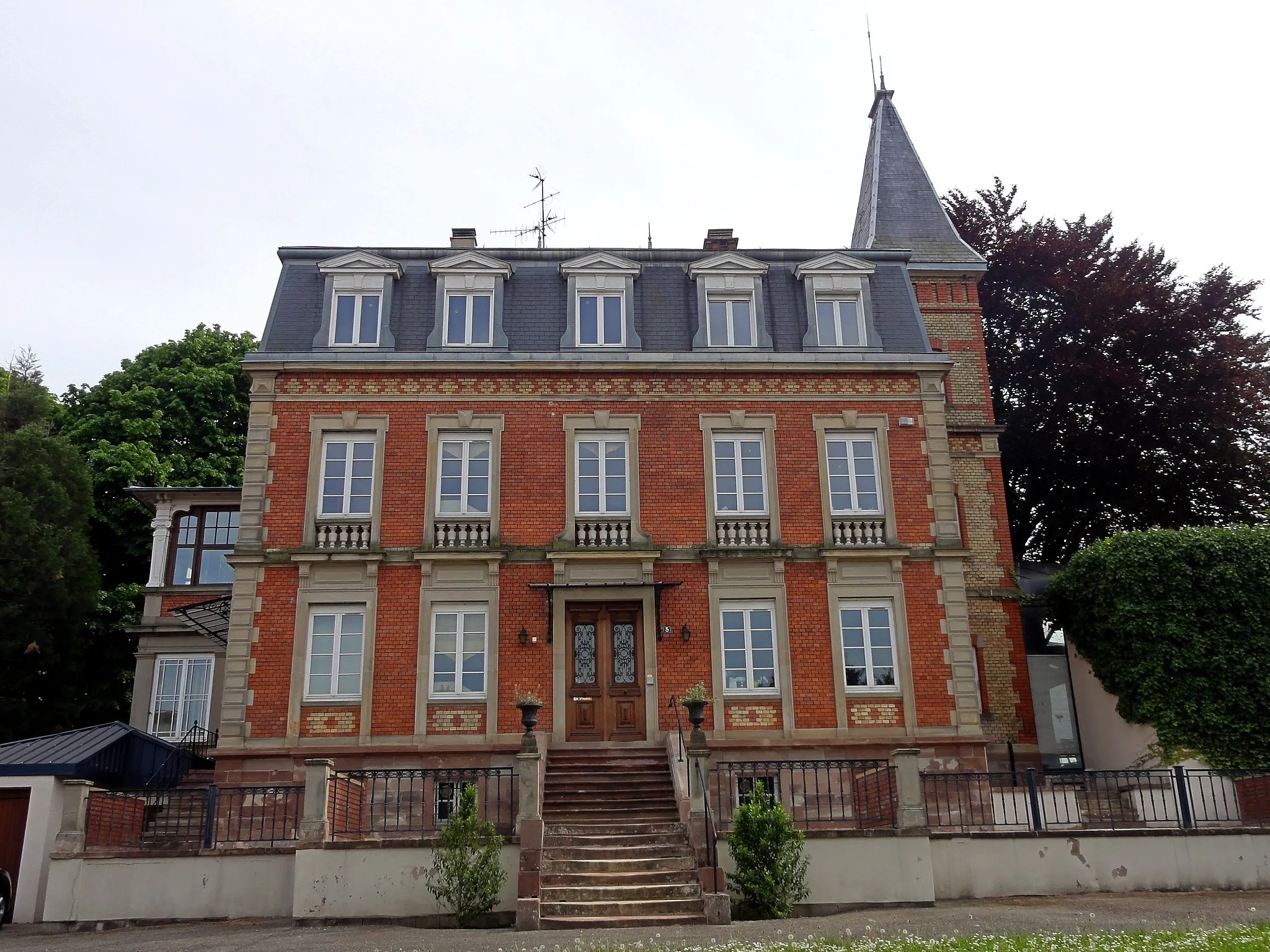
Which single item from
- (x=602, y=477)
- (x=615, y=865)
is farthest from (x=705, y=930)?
(x=602, y=477)

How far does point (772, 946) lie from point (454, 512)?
36.4 ft

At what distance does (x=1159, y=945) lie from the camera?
10250mm

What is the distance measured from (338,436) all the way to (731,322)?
8.06m

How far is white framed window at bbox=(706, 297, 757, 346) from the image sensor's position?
21.4 m

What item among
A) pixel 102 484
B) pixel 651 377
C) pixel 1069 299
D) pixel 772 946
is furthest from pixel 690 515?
pixel 102 484

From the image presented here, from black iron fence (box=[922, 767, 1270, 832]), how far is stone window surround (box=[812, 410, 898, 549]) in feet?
17.1

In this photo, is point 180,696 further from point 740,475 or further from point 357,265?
point 740,475

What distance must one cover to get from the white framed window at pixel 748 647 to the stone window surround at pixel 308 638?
634 cm

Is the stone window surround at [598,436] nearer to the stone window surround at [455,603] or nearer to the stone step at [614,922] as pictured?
the stone window surround at [455,603]

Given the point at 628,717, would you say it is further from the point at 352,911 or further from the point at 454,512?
the point at 352,911

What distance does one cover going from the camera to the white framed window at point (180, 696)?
81.9 feet

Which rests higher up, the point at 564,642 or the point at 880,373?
the point at 880,373

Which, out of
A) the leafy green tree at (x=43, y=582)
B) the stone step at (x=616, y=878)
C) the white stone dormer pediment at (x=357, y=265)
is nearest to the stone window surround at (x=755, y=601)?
the stone step at (x=616, y=878)

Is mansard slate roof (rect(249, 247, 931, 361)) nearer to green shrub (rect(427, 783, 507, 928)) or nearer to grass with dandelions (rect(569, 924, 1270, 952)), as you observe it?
green shrub (rect(427, 783, 507, 928))
